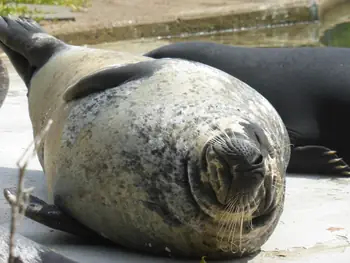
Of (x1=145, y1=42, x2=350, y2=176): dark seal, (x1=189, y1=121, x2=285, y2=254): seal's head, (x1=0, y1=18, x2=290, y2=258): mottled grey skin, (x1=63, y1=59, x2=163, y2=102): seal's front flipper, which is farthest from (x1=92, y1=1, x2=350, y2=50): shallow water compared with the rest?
(x1=189, y1=121, x2=285, y2=254): seal's head

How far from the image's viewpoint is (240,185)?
3281 mm

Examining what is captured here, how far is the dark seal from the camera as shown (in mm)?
5246

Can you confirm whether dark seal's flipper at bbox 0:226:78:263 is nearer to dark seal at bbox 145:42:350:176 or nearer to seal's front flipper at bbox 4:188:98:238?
seal's front flipper at bbox 4:188:98:238

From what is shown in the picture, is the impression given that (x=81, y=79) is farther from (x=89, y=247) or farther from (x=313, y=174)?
(x=313, y=174)

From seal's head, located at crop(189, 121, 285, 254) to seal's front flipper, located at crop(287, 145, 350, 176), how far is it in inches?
60.1

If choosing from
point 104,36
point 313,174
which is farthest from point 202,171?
point 104,36

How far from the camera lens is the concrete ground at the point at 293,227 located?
3789mm

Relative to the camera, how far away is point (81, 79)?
407cm

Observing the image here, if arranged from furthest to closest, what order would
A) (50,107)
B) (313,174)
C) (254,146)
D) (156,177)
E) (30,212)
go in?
(313,174) → (50,107) → (30,212) → (156,177) → (254,146)

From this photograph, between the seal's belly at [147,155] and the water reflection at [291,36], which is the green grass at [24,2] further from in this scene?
the seal's belly at [147,155]

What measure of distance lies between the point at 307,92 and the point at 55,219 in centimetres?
205

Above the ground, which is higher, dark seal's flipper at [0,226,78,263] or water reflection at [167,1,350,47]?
dark seal's flipper at [0,226,78,263]

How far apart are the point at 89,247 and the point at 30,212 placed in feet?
0.88

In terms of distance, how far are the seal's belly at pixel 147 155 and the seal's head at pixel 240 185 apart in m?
0.05
